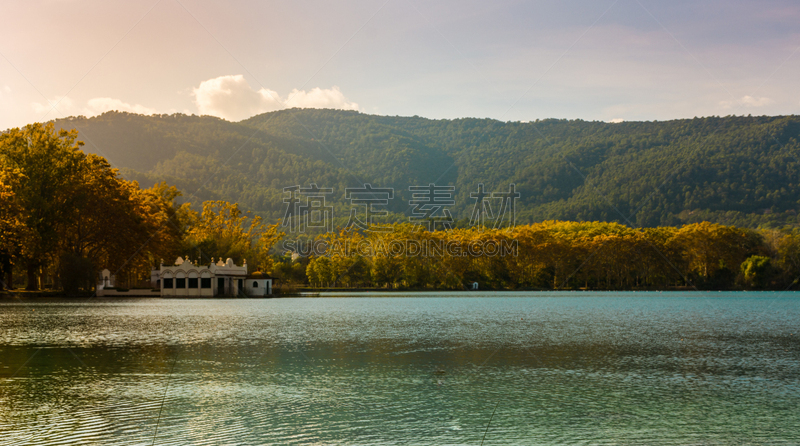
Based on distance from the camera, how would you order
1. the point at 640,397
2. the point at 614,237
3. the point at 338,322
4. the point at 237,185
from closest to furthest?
the point at 640,397, the point at 338,322, the point at 614,237, the point at 237,185

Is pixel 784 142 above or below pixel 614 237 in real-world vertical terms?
above

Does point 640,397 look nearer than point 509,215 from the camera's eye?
Yes

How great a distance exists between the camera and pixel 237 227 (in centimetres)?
9738

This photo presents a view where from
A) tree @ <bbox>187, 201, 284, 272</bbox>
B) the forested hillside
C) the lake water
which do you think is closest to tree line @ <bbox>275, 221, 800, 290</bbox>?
tree @ <bbox>187, 201, 284, 272</bbox>

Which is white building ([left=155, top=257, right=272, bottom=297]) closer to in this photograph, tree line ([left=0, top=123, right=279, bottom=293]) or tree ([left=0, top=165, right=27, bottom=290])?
tree line ([left=0, top=123, right=279, bottom=293])

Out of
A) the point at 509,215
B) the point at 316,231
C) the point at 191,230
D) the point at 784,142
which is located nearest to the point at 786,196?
the point at 784,142

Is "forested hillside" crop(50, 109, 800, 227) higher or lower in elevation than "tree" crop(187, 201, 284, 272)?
higher

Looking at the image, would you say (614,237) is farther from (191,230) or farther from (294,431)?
(294,431)

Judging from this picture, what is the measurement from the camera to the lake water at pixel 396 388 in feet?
36.7

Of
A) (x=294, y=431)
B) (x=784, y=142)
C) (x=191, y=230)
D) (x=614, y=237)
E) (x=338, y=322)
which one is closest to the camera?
(x=294, y=431)

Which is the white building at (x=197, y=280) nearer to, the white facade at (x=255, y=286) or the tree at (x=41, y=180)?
the white facade at (x=255, y=286)

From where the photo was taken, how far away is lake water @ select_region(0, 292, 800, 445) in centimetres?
1117

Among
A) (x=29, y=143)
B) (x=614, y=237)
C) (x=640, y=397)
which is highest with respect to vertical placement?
(x=29, y=143)

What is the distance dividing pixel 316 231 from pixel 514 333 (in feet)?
471
